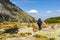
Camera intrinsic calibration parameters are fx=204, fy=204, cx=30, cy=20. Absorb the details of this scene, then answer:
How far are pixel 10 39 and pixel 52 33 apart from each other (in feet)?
23.3

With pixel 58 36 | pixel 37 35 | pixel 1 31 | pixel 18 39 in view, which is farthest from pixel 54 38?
pixel 1 31

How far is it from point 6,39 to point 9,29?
1968 cm

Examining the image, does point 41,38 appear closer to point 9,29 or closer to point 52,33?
point 52,33

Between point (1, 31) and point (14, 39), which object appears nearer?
point (14, 39)

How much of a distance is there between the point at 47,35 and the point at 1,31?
58.5ft

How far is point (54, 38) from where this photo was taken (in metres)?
31.3

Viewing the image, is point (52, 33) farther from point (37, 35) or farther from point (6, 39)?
point (6, 39)

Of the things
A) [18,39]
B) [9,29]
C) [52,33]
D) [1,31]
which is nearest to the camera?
[18,39]

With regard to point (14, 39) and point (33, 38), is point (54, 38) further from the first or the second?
point (14, 39)

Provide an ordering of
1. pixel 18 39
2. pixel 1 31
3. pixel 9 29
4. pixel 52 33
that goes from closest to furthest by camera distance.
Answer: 1. pixel 18 39
2. pixel 52 33
3. pixel 1 31
4. pixel 9 29

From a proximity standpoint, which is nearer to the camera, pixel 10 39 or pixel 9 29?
pixel 10 39

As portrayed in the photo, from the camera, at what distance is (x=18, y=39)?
3112 cm

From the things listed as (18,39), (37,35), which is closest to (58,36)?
(37,35)

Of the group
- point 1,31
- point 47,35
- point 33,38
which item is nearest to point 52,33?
point 47,35
